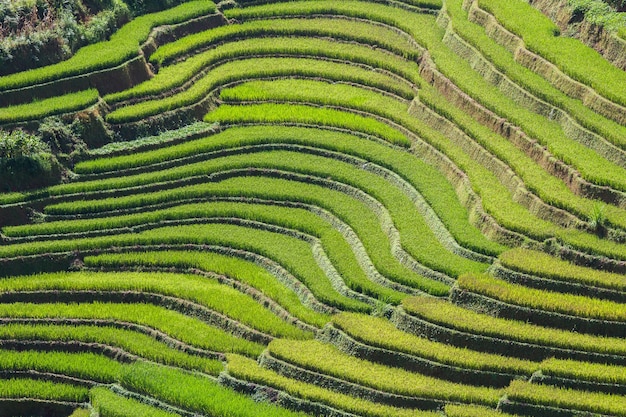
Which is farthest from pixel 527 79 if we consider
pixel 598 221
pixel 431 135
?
pixel 598 221

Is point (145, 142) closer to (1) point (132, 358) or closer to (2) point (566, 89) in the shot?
(1) point (132, 358)

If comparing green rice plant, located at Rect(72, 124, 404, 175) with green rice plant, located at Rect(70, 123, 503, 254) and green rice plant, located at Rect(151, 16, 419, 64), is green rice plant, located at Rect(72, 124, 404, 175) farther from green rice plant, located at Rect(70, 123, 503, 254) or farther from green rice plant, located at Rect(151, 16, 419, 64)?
green rice plant, located at Rect(151, 16, 419, 64)

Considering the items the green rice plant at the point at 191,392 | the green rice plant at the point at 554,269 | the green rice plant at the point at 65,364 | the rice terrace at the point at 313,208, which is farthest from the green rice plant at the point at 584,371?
the green rice plant at the point at 65,364

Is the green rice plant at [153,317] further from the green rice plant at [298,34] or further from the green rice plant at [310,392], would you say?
the green rice plant at [298,34]

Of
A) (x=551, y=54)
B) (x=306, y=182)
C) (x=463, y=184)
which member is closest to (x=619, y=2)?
(x=551, y=54)

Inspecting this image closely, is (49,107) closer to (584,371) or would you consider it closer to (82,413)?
(82,413)

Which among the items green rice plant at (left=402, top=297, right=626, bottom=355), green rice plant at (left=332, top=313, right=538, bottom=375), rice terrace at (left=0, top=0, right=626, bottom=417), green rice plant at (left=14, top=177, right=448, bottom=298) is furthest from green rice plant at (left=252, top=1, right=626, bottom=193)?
green rice plant at (left=332, top=313, right=538, bottom=375)
